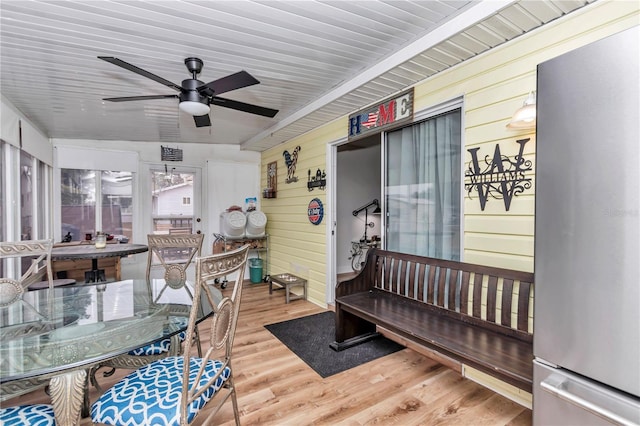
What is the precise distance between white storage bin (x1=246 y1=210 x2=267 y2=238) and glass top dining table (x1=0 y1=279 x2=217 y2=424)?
9.54 feet

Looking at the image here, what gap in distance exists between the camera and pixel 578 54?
97 cm

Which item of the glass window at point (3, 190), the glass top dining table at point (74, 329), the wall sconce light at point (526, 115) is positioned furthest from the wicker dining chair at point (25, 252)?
the wall sconce light at point (526, 115)

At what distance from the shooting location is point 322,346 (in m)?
2.91

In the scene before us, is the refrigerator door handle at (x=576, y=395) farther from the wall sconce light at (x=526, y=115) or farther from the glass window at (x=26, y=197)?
the glass window at (x=26, y=197)

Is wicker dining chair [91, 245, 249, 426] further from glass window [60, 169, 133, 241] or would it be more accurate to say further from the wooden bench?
glass window [60, 169, 133, 241]

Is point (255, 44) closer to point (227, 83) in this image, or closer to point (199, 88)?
point (227, 83)

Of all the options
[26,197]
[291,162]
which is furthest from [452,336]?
[26,197]

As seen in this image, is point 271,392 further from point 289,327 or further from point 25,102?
point 25,102

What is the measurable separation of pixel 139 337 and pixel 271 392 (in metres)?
1.14

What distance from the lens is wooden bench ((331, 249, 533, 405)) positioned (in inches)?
71.7

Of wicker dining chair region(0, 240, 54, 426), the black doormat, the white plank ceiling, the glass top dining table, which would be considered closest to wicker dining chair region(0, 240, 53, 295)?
wicker dining chair region(0, 240, 54, 426)

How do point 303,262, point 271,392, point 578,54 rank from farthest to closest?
1. point 303,262
2. point 271,392
3. point 578,54

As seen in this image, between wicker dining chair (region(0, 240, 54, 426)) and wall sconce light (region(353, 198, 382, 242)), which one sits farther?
wall sconce light (region(353, 198, 382, 242))

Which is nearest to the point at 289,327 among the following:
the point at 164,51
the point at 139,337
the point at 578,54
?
the point at 139,337
